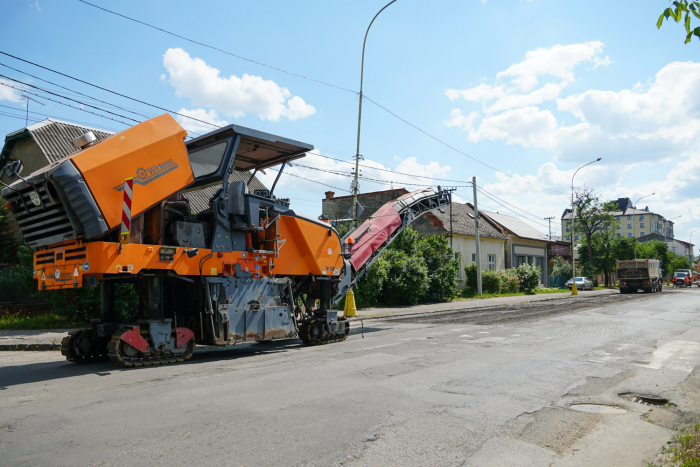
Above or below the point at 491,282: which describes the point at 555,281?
below

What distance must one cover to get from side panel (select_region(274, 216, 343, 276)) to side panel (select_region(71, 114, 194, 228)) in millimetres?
2521

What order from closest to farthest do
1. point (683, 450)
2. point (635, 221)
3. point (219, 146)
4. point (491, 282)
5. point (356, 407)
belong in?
point (683, 450)
point (356, 407)
point (219, 146)
point (491, 282)
point (635, 221)

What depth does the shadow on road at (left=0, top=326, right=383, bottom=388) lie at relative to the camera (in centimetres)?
740

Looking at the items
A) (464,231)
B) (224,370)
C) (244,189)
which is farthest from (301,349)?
(464,231)

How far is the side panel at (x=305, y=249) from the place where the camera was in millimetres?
10391

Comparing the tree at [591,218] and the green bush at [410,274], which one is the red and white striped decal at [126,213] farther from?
the tree at [591,218]

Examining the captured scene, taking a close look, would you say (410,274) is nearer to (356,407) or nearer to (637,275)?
(356,407)

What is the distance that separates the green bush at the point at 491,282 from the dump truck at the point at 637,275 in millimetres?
12447

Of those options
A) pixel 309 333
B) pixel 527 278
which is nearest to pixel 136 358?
pixel 309 333

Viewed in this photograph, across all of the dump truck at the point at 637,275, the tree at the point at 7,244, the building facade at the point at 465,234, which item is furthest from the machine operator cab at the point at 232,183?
the dump truck at the point at 637,275

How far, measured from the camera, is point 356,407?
18.0ft

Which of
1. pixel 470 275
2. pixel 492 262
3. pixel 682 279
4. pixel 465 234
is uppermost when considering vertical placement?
pixel 465 234

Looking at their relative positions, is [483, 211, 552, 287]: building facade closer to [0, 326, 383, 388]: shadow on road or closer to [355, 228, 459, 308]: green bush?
[355, 228, 459, 308]: green bush

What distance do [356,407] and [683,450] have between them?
3055 millimetres
